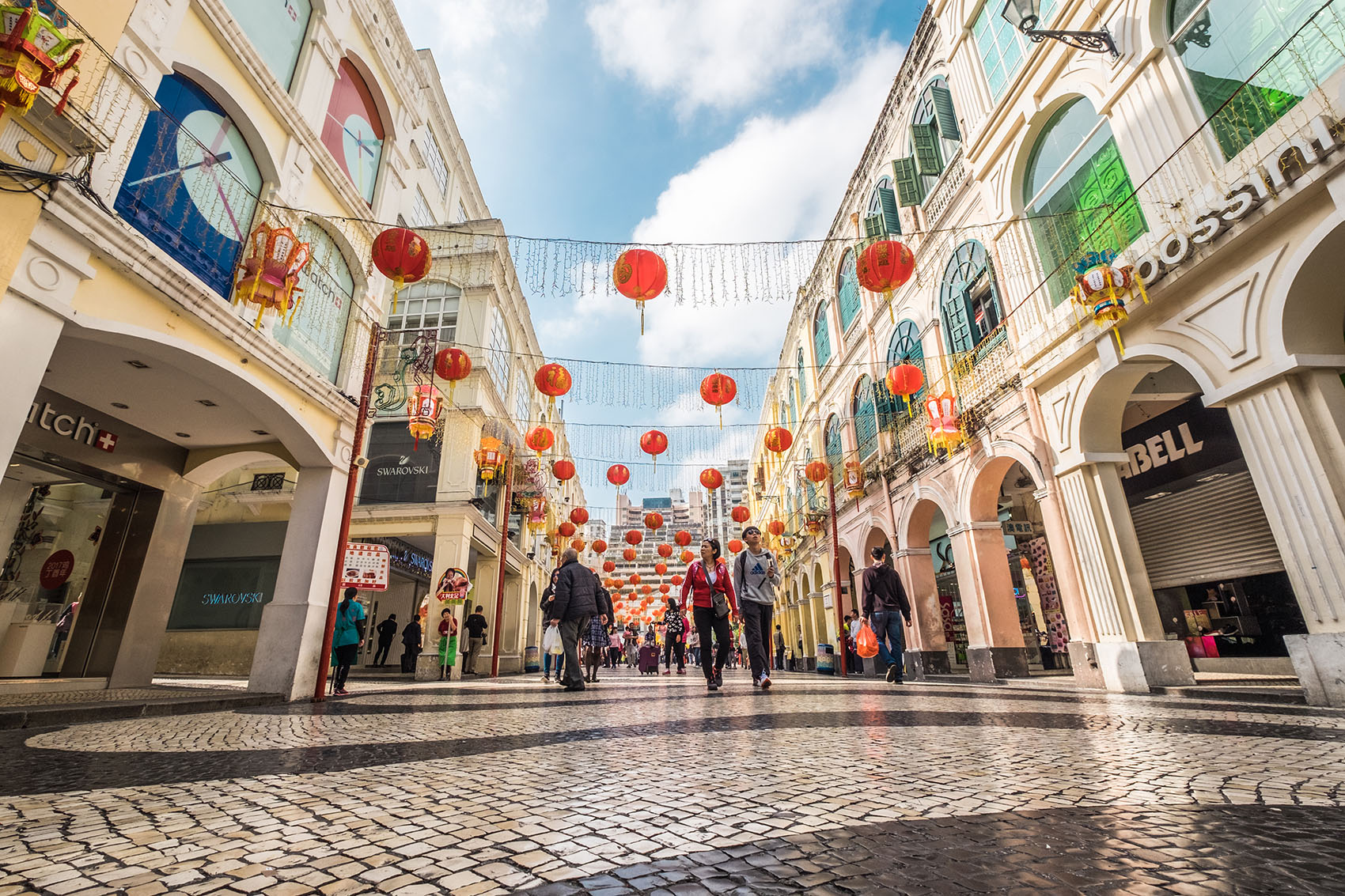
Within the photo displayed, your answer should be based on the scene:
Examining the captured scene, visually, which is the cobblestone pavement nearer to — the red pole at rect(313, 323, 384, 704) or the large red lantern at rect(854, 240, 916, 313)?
the red pole at rect(313, 323, 384, 704)

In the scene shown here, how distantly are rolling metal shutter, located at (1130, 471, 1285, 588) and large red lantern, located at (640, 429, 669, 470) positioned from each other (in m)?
10.6

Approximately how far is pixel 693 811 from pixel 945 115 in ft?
47.1

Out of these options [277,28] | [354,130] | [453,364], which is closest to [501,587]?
[453,364]

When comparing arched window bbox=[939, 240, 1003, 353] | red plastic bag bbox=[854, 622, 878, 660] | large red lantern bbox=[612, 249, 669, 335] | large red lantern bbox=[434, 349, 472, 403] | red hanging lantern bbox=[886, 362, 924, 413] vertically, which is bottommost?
red plastic bag bbox=[854, 622, 878, 660]

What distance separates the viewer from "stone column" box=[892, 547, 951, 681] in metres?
13.2

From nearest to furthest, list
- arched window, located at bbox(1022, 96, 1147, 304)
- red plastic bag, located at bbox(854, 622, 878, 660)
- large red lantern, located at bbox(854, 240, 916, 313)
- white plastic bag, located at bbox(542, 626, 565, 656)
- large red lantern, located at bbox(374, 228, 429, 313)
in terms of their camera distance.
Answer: large red lantern, located at bbox(374, 228, 429, 313)
arched window, located at bbox(1022, 96, 1147, 304)
large red lantern, located at bbox(854, 240, 916, 313)
red plastic bag, located at bbox(854, 622, 878, 660)
white plastic bag, located at bbox(542, 626, 565, 656)

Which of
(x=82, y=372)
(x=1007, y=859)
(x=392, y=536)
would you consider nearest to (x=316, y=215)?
(x=82, y=372)

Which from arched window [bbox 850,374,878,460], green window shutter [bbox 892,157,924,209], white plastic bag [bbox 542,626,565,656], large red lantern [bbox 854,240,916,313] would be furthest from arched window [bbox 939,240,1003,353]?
white plastic bag [bbox 542,626,565,656]

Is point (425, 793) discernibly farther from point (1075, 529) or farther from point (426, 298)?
point (426, 298)

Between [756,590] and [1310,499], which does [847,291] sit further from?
[1310,499]

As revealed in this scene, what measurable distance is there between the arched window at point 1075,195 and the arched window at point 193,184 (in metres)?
11.3

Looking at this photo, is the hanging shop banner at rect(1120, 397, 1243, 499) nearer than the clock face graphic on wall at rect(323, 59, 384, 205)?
Yes

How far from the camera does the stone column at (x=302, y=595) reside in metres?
7.82

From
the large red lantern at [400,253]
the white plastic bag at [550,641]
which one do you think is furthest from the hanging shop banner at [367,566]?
the large red lantern at [400,253]
